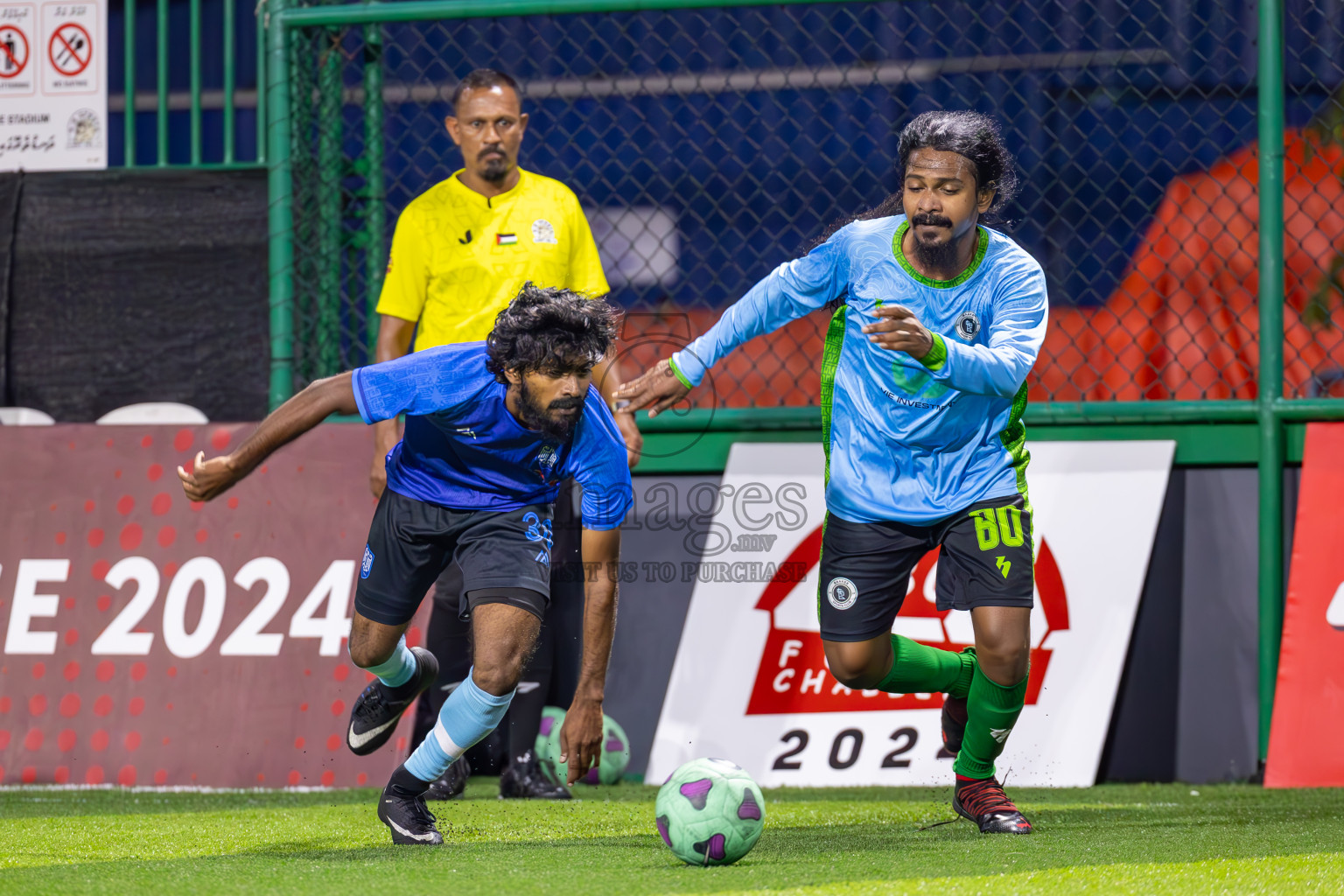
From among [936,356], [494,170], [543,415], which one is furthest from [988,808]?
[494,170]

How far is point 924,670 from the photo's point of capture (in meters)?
4.75

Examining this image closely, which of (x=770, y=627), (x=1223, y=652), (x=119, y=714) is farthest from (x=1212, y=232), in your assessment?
(x=119, y=714)

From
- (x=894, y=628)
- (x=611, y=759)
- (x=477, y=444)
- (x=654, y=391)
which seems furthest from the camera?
(x=894, y=628)

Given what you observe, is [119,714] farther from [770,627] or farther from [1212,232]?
[1212,232]

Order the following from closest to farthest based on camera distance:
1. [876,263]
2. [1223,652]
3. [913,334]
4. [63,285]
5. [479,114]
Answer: [913,334]
[876,263]
[479,114]
[1223,652]
[63,285]

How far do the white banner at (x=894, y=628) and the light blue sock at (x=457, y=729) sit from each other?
6.20 feet

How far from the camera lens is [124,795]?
18.4 ft

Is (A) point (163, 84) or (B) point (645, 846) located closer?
(B) point (645, 846)

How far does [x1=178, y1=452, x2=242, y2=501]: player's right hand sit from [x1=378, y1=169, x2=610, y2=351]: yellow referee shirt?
1553 mm

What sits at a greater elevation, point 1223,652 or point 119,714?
point 1223,652

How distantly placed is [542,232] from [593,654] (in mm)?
1940

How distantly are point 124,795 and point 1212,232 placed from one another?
511 cm

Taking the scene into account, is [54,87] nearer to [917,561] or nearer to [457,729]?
[457,729]

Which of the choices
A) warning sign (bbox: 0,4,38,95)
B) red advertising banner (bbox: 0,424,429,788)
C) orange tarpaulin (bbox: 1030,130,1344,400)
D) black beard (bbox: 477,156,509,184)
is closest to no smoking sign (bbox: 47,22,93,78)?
warning sign (bbox: 0,4,38,95)
